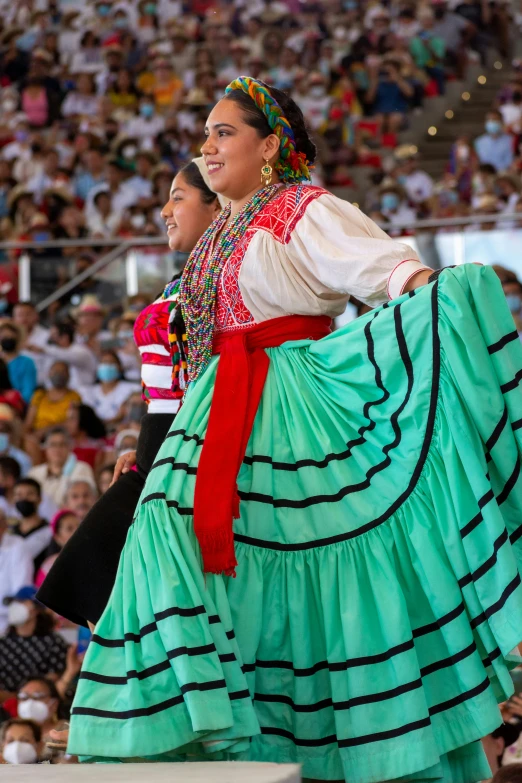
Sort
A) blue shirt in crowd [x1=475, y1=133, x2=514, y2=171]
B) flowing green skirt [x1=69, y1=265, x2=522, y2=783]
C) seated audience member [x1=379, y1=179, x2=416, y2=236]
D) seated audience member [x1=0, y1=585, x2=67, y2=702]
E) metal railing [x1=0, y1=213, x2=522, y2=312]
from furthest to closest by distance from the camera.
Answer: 1. blue shirt in crowd [x1=475, y1=133, x2=514, y2=171]
2. seated audience member [x1=379, y1=179, x2=416, y2=236]
3. metal railing [x1=0, y1=213, x2=522, y2=312]
4. seated audience member [x1=0, y1=585, x2=67, y2=702]
5. flowing green skirt [x1=69, y1=265, x2=522, y2=783]

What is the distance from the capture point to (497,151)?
1036cm

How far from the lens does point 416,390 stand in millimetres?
2914

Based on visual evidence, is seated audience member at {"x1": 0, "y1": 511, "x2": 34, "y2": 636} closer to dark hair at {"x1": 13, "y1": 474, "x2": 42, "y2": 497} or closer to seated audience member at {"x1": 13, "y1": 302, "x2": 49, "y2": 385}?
dark hair at {"x1": 13, "y1": 474, "x2": 42, "y2": 497}

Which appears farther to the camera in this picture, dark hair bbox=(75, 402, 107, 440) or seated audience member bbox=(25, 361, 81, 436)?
seated audience member bbox=(25, 361, 81, 436)

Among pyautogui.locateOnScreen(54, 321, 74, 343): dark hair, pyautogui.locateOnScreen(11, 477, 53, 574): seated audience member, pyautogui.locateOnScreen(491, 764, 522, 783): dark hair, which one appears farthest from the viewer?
pyautogui.locateOnScreen(54, 321, 74, 343): dark hair

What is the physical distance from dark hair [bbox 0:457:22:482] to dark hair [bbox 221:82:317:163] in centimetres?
Answer: 424

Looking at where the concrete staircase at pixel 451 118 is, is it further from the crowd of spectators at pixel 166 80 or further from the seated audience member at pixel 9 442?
the seated audience member at pixel 9 442

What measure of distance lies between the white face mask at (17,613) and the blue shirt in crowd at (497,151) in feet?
19.1

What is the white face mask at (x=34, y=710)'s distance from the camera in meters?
5.20

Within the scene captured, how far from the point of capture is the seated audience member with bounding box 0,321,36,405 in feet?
27.3

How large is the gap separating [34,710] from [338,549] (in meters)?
2.76

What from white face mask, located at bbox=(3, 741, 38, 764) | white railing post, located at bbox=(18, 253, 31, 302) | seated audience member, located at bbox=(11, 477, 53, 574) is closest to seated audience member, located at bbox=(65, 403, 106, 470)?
seated audience member, located at bbox=(11, 477, 53, 574)

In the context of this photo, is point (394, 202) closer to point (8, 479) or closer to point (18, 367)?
point (18, 367)

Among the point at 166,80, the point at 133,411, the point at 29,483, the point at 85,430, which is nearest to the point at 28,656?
the point at 29,483
